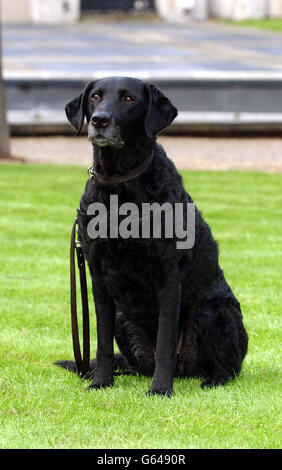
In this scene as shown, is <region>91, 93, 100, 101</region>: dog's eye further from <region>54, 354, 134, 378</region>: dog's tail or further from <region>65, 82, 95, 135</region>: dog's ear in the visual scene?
<region>54, 354, 134, 378</region>: dog's tail

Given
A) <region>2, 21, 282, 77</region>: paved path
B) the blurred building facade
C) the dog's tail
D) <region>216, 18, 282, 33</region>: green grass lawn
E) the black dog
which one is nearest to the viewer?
the black dog

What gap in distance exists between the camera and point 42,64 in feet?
81.8

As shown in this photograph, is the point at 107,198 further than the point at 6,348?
No

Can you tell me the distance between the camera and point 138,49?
30203 millimetres

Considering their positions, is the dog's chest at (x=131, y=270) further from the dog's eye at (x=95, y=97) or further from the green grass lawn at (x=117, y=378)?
the dog's eye at (x=95, y=97)

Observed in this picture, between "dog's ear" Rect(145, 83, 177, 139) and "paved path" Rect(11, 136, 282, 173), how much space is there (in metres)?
9.86

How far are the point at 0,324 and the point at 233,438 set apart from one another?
8.83 ft

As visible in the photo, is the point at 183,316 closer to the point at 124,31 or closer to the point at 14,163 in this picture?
the point at 14,163

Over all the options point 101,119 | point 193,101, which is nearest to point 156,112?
point 101,119

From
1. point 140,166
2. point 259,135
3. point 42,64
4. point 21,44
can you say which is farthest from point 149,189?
point 21,44

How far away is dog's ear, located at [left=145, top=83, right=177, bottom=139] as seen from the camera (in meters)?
4.46

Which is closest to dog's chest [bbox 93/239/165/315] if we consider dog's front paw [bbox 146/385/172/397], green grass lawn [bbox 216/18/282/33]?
dog's front paw [bbox 146/385/172/397]

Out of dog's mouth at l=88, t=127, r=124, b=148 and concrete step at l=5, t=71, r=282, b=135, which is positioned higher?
dog's mouth at l=88, t=127, r=124, b=148

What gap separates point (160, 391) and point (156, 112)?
4.94 feet
